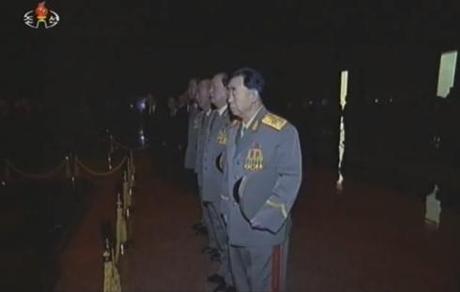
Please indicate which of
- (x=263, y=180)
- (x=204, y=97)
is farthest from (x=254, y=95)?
(x=204, y=97)

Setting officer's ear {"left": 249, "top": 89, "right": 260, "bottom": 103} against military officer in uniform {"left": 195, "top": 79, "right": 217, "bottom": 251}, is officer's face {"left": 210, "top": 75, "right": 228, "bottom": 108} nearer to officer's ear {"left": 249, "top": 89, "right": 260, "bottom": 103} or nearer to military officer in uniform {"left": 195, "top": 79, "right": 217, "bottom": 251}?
military officer in uniform {"left": 195, "top": 79, "right": 217, "bottom": 251}

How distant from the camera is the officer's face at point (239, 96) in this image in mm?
2959

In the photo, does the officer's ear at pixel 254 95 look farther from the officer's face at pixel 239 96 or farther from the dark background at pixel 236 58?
the dark background at pixel 236 58

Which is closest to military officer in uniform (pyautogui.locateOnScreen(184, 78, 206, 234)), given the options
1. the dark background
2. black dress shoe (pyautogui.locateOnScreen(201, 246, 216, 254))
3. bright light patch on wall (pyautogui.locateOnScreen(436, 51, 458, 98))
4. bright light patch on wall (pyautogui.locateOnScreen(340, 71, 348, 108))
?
black dress shoe (pyautogui.locateOnScreen(201, 246, 216, 254))

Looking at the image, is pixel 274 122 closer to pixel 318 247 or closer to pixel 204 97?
pixel 204 97

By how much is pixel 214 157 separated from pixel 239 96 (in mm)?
1515

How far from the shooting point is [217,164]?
4.38m

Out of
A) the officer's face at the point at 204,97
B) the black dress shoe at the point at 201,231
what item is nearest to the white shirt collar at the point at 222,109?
the officer's face at the point at 204,97

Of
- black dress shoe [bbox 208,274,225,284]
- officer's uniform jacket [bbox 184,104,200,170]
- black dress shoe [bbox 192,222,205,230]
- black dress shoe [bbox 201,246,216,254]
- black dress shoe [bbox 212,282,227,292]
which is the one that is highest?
officer's uniform jacket [bbox 184,104,200,170]

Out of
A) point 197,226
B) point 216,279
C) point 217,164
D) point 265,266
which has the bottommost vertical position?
point 197,226

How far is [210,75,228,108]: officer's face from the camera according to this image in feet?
14.0

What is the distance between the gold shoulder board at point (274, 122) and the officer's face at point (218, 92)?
133 centimetres

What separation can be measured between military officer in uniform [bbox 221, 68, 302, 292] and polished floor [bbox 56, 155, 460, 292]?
1347 millimetres

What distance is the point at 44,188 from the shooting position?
30.1 feet
